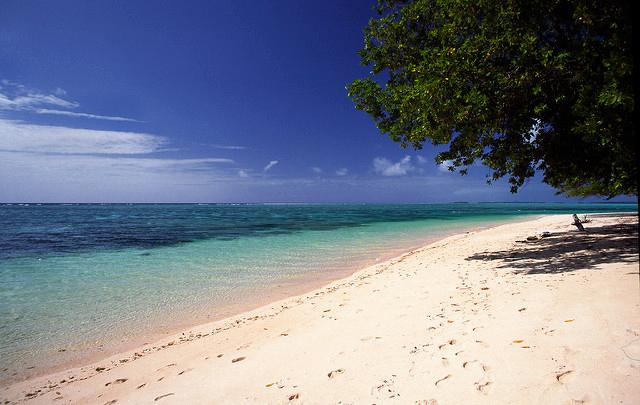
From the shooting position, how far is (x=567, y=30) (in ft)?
28.9

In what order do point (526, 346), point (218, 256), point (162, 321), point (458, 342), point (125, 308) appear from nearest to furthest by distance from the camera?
1. point (526, 346)
2. point (458, 342)
3. point (162, 321)
4. point (125, 308)
5. point (218, 256)

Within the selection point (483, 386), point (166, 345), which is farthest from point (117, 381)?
point (483, 386)

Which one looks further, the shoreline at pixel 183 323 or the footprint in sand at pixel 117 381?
the shoreline at pixel 183 323

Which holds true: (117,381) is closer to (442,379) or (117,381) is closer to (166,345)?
(166,345)

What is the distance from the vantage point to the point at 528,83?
8047 mm

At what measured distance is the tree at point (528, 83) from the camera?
6840mm

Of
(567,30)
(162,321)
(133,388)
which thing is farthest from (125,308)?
(567,30)

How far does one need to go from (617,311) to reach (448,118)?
5.95 meters

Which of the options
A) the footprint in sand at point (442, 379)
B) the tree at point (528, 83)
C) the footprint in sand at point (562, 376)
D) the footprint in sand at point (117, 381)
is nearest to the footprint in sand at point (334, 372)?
the footprint in sand at point (442, 379)

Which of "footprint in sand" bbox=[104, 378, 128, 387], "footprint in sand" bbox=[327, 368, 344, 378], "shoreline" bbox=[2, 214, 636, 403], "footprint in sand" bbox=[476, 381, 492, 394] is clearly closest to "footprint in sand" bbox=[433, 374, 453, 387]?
"footprint in sand" bbox=[476, 381, 492, 394]

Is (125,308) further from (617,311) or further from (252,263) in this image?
(617,311)

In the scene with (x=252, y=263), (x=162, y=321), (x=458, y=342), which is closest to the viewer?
(x=458, y=342)

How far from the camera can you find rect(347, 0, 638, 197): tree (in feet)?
22.4

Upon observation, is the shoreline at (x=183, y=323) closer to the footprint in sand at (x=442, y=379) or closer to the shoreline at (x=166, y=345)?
the shoreline at (x=166, y=345)
